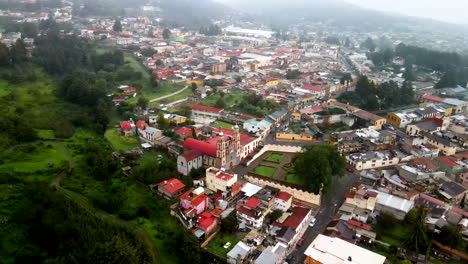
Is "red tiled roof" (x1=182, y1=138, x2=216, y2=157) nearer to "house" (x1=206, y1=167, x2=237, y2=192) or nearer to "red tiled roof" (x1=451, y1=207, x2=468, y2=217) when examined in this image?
"house" (x1=206, y1=167, x2=237, y2=192)

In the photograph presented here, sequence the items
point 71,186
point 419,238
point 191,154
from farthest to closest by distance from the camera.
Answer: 1. point 191,154
2. point 71,186
3. point 419,238

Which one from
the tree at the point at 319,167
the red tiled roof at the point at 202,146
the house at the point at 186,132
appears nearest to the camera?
the tree at the point at 319,167

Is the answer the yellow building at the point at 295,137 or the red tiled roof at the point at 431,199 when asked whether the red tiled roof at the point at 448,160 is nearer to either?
the red tiled roof at the point at 431,199

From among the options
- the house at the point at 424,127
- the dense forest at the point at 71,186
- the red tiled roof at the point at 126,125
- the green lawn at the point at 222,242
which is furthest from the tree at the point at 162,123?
the house at the point at 424,127

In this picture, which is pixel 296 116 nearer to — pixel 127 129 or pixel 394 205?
pixel 394 205

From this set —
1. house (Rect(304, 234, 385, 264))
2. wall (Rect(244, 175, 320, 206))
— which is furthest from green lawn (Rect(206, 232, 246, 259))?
wall (Rect(244, 175, 320, 206))

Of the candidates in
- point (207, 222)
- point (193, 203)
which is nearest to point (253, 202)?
point (207, 222)
